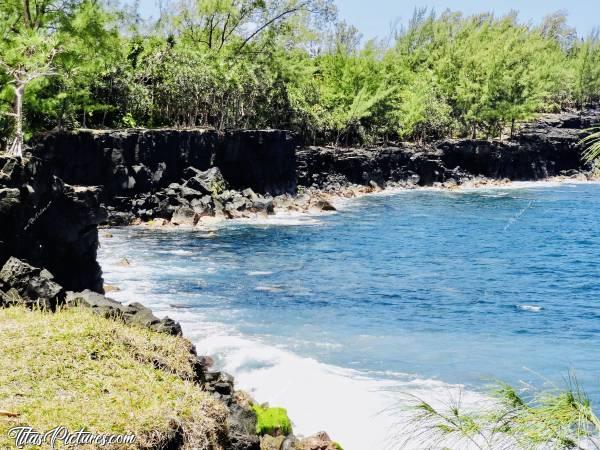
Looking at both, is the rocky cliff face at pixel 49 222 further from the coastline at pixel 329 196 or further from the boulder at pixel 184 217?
the boulder at pixel 184 217

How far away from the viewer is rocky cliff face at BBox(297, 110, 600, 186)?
245 feet

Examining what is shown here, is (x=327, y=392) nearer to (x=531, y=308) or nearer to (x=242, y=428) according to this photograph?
(x=242, y=428)

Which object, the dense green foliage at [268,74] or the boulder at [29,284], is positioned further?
the dense green foliage at [268,74]

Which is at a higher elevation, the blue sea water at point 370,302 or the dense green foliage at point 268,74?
the dense green foliage at point 268,74

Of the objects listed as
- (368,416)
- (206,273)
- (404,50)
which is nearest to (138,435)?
(368,416)

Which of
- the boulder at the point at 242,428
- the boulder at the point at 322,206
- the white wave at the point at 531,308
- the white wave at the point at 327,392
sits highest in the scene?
the boulder at the point at 322,206

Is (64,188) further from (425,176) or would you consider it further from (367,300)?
(425,176)

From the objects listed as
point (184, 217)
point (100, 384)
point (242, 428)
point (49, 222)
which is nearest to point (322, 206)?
point (184, 217)

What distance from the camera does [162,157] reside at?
52875 millimetres

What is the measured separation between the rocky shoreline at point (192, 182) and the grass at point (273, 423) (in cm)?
35

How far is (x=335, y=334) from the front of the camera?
82.8ft

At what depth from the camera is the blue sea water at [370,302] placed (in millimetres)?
20609

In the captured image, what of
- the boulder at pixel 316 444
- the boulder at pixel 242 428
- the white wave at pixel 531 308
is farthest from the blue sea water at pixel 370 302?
the boulder at pixel 242 428

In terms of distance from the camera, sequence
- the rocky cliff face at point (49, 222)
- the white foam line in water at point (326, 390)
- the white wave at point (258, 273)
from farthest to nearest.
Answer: the white wave at point (258, 273), the rocky cliff face at point (49, 222), the white foam line in water at point (326, 390)
